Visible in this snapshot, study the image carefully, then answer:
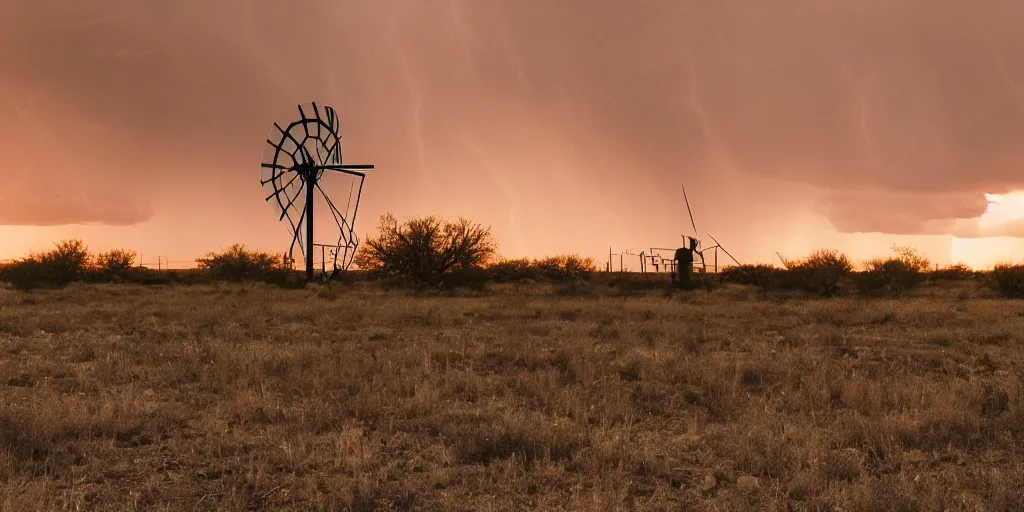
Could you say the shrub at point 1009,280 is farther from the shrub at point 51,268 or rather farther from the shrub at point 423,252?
the shrub at point 51,268

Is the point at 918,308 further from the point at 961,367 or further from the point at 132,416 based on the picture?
the point at 132,416

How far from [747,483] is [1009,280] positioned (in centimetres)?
4367

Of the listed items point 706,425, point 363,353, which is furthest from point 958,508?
point 363,353

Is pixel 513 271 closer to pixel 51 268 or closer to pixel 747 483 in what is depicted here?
pixel 51 268

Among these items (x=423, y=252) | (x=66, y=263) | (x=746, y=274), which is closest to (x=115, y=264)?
(x=66, y=263)

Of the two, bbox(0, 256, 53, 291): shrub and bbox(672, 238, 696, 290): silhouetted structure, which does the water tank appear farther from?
bbox(0, 256, 53, 291): shrub

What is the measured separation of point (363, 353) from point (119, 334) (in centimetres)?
Result: 864

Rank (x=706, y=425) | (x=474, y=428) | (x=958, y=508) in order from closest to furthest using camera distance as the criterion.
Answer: (x=958, y=508) → (x=474, y=428) → (x=706, y=425)

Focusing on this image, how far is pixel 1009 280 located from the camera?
1658 inches

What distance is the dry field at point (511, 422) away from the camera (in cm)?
702

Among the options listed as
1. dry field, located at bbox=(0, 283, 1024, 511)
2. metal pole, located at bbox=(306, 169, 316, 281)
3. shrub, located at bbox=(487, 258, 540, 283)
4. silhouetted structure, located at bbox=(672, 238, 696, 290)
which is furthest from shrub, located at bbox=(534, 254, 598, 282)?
dry field, located at bbox=(0, 283, 1024, 511)

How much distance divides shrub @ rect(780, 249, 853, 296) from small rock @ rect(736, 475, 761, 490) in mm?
37947

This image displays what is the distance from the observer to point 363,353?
618 inches

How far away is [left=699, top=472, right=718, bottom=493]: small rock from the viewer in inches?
286
